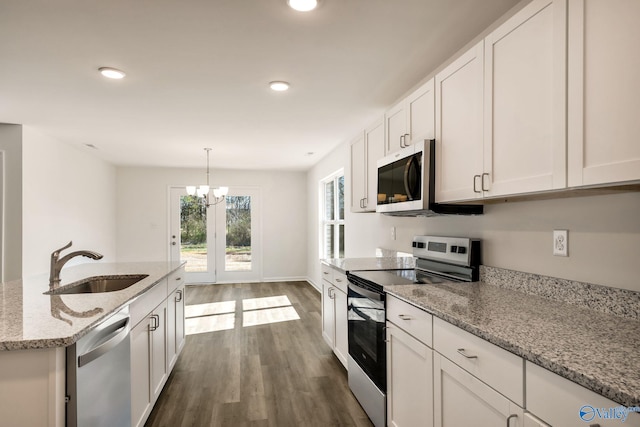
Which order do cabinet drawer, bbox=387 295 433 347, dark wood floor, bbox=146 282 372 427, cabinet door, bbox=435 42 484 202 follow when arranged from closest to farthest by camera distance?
cabinet drawer, bbox=387 295 433 347
cabinet door, bbox=435 42 484 202
dark wood floor, bbox=146 282 372 427

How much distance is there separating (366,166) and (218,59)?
4.94 feet

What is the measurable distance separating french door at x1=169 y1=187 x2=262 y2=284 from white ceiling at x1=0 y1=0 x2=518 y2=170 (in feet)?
9.72

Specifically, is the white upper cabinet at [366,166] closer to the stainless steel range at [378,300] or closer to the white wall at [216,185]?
the stainless steel range at [378,300]

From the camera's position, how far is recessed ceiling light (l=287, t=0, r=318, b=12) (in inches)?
67.4

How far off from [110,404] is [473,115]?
2.11m

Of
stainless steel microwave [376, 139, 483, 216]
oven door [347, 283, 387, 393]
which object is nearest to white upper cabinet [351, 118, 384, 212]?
stainless steel microwave [376, 139, 483, 216]

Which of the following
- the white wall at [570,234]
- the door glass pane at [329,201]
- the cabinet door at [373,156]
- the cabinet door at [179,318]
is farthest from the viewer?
the door glass pane at [329,201]

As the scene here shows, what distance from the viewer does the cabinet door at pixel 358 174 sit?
3.22 metres

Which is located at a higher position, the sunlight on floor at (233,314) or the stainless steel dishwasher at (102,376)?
A: the stainless steel dishwasher at (102,376)

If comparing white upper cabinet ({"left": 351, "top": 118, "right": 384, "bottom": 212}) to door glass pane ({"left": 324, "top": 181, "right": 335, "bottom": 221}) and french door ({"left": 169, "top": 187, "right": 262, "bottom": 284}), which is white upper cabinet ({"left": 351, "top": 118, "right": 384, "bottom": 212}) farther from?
french door ({"left": 169, "top": 187, "right": 262, "bottom": 284})

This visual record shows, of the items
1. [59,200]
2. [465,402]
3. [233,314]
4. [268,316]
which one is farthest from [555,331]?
[59,200]

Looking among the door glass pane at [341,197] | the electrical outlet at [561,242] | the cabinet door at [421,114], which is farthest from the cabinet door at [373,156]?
the door glass pane at [341,197]

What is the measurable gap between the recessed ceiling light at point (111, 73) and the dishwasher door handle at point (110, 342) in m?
1.77

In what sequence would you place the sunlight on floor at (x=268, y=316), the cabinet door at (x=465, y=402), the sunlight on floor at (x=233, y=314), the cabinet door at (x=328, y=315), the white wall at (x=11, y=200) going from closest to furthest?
1. the cabinet door at (x=465, y=402)
2. the cabinet door at (x=328, y=315)
3. the white wall at (x=11, y=200)
4. the sunlight on floor at (x=233, y=314)
5. the sunlight on floor at (x=268, y=316)
